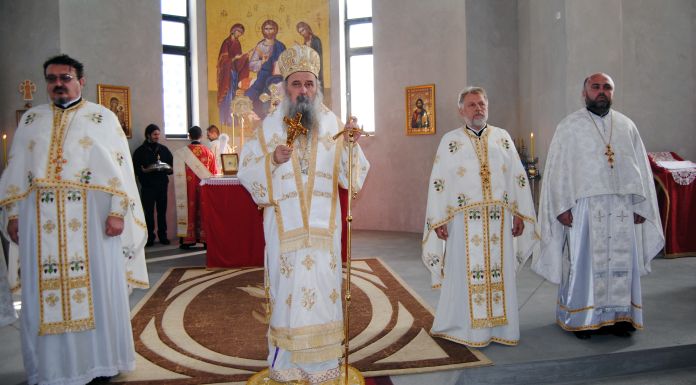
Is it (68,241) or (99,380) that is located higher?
(68,241)

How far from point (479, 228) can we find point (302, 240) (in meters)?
1.49

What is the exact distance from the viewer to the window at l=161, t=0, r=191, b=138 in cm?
1084

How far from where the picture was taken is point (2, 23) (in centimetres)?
927

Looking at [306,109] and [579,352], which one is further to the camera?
[579,352]

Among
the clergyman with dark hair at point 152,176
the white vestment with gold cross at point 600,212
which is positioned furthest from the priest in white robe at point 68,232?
the clergyman with dark hair at point 152,176

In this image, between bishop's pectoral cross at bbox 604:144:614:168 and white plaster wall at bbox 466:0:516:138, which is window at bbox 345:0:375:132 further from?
bishop's pectoral cross at bbox 604:144:614:168

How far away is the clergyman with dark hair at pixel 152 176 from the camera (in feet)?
31.0

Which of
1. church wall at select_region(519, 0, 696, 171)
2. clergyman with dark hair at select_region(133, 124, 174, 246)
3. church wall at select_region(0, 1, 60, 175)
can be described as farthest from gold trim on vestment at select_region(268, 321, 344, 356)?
church wall at select_region(0, 1, 60, 175)

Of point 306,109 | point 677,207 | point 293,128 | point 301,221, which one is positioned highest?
point 306,109

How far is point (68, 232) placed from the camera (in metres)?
3.31

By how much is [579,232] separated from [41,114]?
394cm

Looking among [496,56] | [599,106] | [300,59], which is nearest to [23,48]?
[300,59]

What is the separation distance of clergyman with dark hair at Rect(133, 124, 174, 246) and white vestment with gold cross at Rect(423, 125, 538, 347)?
6.57 metres

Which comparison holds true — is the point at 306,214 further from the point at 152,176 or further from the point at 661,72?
the point at 661,72
